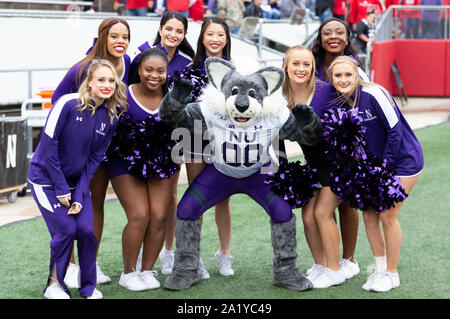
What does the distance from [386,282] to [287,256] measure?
609 millimetres

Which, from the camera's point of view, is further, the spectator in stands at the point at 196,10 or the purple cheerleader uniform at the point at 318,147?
the spectator in stands at the point at 196,10

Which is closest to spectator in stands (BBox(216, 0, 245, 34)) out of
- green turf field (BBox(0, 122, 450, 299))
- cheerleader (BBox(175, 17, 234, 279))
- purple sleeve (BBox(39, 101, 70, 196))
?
green turf field (BBox(0, 122, 450, 299))

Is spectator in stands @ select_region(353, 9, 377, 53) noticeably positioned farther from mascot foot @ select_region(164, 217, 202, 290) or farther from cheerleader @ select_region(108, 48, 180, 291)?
mascot foot @ select_region(164, 217, 202, 290)

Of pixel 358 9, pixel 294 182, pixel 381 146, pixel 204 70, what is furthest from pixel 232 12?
pixel 294 182

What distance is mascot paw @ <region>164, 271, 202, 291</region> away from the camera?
180 inches

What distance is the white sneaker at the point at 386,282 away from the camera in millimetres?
4520

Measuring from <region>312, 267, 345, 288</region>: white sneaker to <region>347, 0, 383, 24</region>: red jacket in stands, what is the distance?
8.96 m

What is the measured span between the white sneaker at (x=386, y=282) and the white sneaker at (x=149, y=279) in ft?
4.26

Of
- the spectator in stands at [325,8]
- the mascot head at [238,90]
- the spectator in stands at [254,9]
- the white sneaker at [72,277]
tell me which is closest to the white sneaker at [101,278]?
the white sneaker at [72,277]

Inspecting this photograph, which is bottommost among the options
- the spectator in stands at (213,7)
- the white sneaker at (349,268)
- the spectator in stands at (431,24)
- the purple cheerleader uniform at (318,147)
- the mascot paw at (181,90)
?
the white sneaker at (349,268)

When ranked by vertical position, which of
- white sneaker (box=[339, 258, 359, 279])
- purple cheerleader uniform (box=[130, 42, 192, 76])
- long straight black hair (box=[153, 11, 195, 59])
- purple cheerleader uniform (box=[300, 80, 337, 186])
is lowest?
white sneaker (box=[339, 258, 359, 279])

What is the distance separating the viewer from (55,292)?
4344mm

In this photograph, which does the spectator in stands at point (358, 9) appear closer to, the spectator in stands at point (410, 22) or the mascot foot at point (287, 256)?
the spectator in stands at point (410, 22)

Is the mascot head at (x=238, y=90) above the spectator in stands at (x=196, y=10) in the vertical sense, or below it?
below
